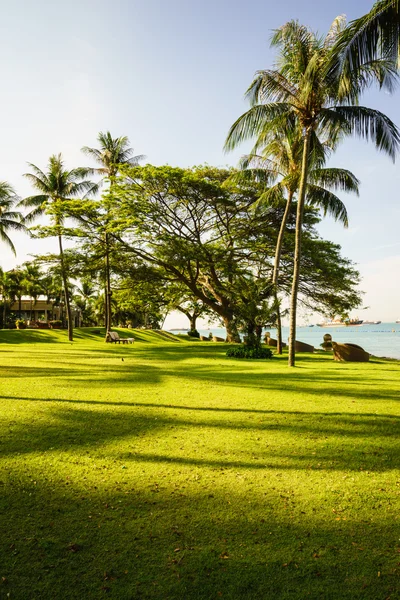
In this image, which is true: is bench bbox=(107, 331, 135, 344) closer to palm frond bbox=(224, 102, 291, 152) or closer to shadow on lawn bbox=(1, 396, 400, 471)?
palm frond bbox=(224, 102, 291, 152)

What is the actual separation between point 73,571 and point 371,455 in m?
3.74

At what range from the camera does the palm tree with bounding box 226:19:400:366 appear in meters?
13.3

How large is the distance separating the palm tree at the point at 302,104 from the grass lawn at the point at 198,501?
9.66 meters

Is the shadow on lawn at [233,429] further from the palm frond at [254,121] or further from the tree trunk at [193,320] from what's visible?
the tree trunk at [193,320]

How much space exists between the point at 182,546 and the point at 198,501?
67 centimetres

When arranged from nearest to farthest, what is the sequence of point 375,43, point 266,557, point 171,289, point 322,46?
point 266,557 → point 375,43 → point 322,46 → point 171,289

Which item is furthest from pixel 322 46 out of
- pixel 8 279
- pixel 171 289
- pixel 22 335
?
pixel 8 279

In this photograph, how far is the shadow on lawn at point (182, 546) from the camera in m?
2.59

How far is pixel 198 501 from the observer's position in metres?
3.66

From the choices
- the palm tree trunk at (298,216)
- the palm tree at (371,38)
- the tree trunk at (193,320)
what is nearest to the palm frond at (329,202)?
A: the palm tree trunk at (298,216)

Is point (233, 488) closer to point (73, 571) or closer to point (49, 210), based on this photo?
point (73, 571)

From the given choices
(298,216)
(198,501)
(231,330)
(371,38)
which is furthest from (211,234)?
(198,501)

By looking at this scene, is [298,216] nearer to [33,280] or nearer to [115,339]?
[115,339]

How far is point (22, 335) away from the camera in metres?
33.2
